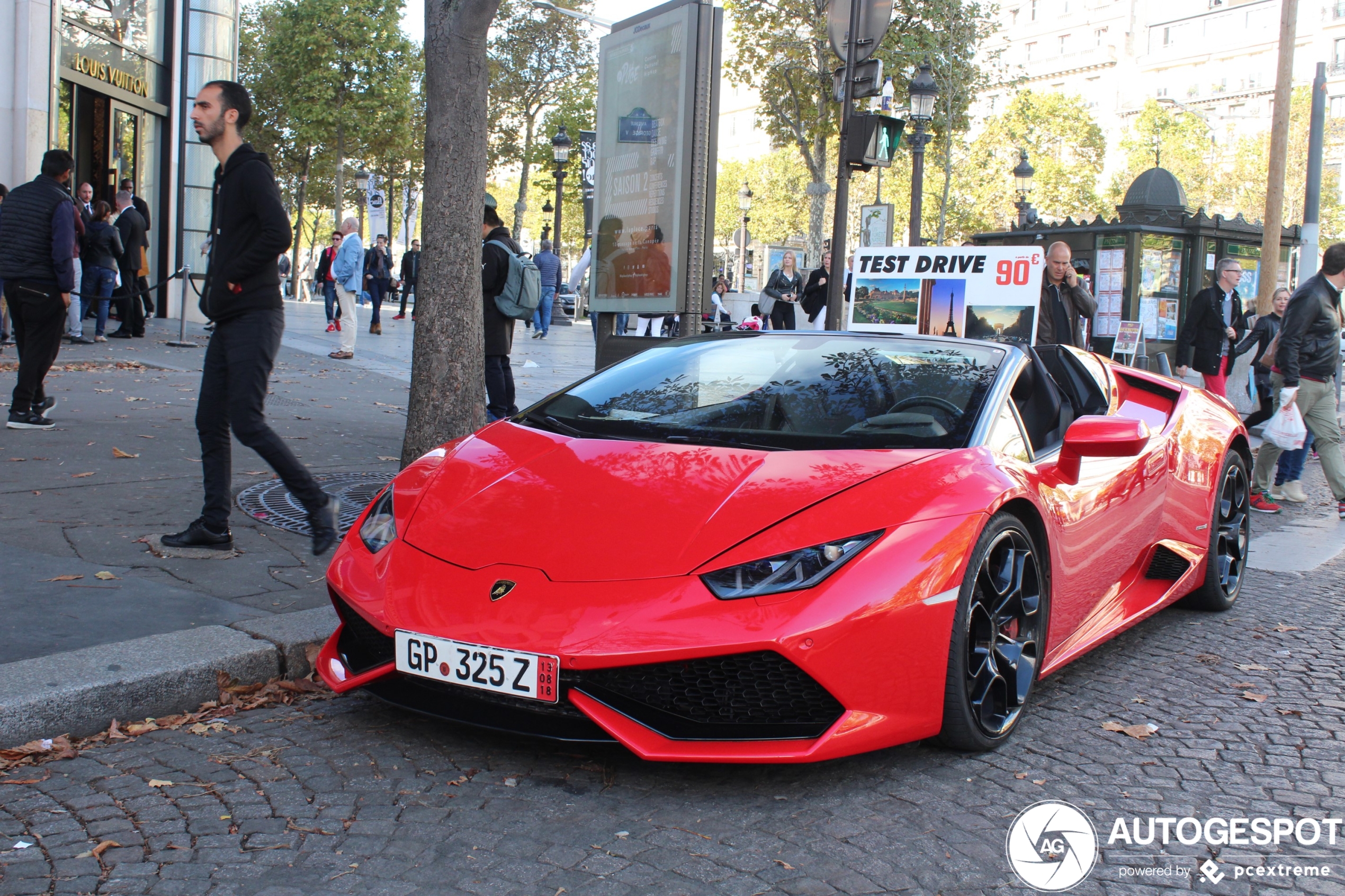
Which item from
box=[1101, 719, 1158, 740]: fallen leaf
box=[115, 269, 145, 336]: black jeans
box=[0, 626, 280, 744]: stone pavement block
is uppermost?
box=[115, 269, 145, 336]: black jeans

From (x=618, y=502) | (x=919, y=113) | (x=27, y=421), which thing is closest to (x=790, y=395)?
(x=618, y=502)

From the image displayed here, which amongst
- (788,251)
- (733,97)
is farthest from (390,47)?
(733,97)

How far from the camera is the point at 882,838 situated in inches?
106

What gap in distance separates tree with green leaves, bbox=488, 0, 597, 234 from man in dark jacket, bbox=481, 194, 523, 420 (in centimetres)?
4084

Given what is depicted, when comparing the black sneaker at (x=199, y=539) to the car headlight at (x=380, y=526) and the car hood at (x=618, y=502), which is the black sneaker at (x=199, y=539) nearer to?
the car headlight at (x=380, y=526)

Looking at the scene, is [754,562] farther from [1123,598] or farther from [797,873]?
[1123,598]

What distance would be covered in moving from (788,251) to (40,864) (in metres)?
17.7

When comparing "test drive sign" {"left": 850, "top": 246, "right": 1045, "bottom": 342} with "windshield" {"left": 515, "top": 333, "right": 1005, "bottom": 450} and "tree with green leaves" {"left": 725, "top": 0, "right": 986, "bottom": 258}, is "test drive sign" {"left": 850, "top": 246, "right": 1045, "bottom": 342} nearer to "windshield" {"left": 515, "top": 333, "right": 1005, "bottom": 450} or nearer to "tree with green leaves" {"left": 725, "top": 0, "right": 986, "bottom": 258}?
"windshield" {"left": 515, "top": 333, "right": 1005, "bottom": 450}

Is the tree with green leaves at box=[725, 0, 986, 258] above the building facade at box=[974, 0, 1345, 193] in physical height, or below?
below

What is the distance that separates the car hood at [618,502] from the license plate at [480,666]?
25 centimetres

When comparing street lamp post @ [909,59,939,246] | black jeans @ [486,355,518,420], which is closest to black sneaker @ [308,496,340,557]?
black jeans @ [486,355,518,420]

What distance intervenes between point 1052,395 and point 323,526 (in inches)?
109

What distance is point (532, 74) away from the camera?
5041cm

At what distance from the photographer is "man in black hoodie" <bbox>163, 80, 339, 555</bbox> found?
462 centimetres
